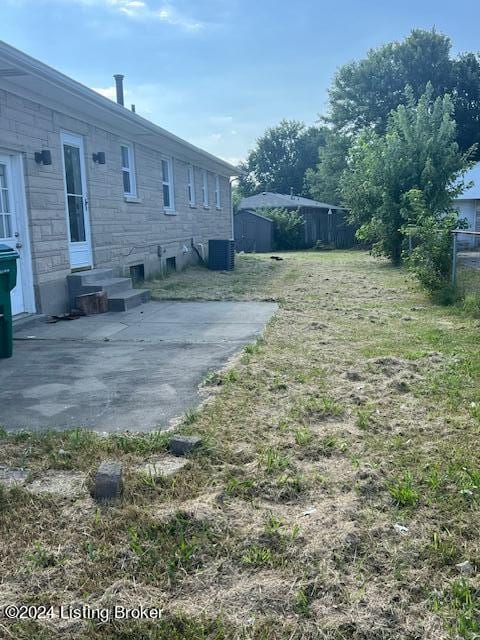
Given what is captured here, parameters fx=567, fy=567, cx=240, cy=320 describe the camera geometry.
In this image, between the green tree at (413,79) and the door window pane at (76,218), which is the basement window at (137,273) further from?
the green tree at (413,79)

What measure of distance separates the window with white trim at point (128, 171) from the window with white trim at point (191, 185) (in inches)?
189

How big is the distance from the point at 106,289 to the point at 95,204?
1915mm

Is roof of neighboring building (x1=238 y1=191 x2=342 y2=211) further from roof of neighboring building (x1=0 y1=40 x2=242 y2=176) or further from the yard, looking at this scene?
the yard

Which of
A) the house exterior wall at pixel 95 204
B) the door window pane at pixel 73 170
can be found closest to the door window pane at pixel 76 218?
the door window pane at pixel 73 170

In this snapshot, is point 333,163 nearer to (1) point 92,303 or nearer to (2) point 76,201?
(2) point 76,201

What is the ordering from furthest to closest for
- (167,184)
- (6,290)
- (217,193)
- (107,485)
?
(217,193) → (167,184) → (6,290) → (107,485)

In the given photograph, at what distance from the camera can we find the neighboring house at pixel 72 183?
7836 mm

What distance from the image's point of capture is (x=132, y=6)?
11141 mm

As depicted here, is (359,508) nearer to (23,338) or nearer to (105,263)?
(23,338)

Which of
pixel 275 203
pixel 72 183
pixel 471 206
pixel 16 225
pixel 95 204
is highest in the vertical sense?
pixel 275 203

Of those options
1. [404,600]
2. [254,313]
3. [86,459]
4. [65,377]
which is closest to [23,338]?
[65,377]

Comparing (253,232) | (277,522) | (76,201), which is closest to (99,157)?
(76,201)

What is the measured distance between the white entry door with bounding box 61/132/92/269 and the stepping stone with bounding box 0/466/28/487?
6619 mm

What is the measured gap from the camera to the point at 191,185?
1775cm
